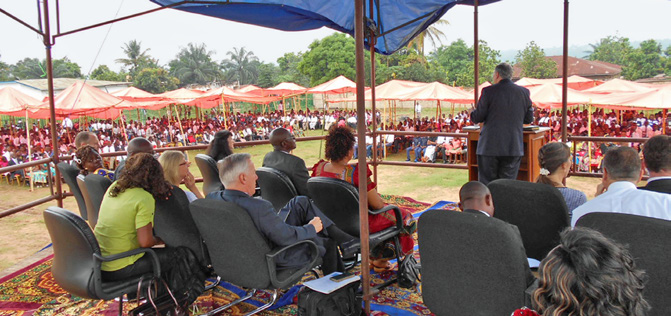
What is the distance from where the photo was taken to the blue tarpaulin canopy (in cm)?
547

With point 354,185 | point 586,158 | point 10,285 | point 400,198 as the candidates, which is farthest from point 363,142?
point 586,158

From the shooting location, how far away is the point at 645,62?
45438mm

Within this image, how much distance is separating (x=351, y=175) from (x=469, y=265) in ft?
5.25

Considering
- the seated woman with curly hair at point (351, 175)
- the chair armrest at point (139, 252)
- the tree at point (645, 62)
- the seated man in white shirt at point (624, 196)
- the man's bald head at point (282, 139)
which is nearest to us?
the seated man in white shirt at point (624, 196)

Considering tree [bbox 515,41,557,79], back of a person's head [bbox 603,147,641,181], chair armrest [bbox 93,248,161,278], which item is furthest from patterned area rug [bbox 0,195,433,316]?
tree [bbox 515,41,557,79]

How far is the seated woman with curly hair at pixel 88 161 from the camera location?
425cm

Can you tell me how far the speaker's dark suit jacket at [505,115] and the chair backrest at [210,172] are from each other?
2828 mm

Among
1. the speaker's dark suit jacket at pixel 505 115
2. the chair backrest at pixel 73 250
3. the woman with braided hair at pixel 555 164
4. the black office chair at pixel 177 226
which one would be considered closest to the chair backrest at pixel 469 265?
the woman with braided hair at pixel 555 164

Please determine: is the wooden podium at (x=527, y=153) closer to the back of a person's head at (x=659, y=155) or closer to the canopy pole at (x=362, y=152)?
the back of a person's head at (x=659, y=155)

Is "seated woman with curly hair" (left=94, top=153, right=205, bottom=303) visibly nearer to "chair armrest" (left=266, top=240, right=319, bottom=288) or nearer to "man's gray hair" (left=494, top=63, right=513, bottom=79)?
"chair armrest" (left=266, top=240, right=319, bottom=288)

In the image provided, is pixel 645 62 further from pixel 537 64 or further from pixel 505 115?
pixel 505 115

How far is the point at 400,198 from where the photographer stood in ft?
23.2

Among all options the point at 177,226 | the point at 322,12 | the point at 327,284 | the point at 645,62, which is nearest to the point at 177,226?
the point at 177,226

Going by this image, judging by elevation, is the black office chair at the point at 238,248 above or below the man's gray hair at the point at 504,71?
below
